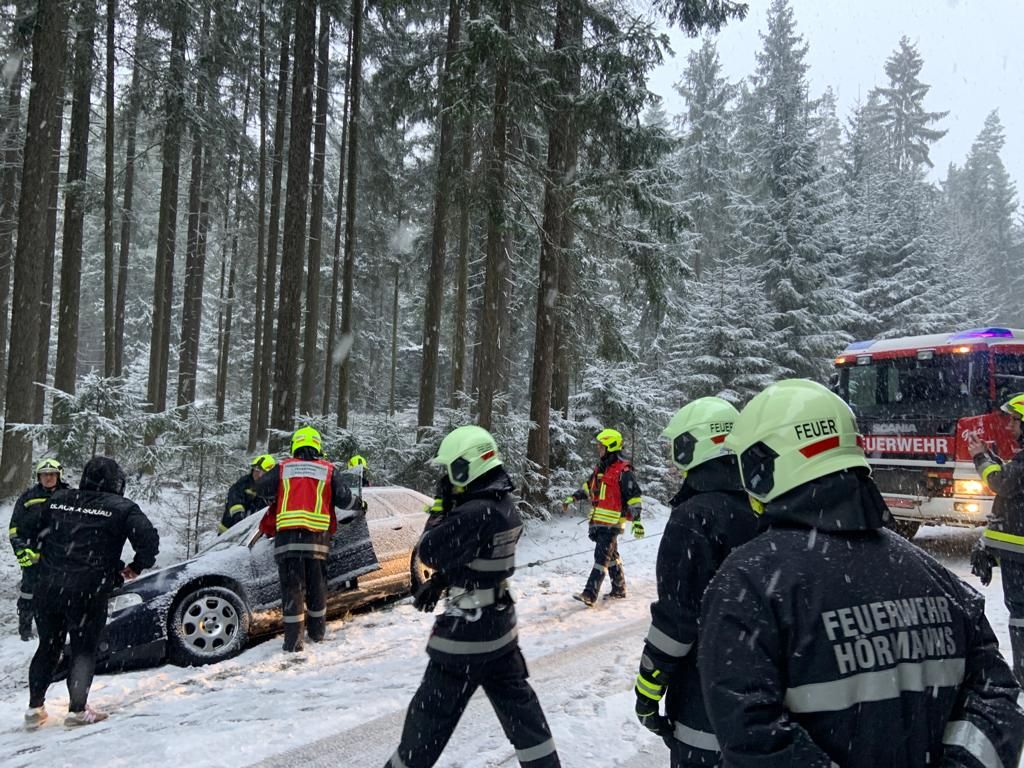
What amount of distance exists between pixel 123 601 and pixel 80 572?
4.56 feet

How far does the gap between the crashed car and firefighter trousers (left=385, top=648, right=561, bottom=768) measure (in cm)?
385

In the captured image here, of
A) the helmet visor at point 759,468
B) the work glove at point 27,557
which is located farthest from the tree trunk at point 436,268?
the helmet visor at point 759,468

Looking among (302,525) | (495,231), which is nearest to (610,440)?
(302,525)

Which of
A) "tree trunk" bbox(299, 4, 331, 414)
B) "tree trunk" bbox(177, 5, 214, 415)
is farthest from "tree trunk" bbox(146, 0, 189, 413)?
"tree trunk" bbox(299, 4, 331, 414)

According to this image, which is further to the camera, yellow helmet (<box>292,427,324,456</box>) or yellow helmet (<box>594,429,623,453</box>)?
yellow helmet (<box>594,429,623,453</box>)

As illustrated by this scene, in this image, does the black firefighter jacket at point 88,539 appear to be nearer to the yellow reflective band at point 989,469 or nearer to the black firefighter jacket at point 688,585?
the black firefighter jacket at point 688,585

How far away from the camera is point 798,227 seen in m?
24.8

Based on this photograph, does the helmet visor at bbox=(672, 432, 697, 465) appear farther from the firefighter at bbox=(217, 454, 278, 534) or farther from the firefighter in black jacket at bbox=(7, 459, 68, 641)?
the firefighter at bbox=(217, 454, 278, 534)

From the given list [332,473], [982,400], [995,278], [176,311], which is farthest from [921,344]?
[995,278]

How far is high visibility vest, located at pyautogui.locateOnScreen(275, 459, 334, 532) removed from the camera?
7035 mm

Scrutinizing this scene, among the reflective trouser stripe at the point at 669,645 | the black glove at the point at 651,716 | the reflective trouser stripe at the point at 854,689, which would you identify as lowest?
the black glove at the point at 651,716

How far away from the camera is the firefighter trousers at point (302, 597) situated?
6840 millimetres

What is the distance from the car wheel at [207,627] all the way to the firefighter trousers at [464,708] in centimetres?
378

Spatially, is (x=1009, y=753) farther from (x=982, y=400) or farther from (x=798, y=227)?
(x=798, y=227)
